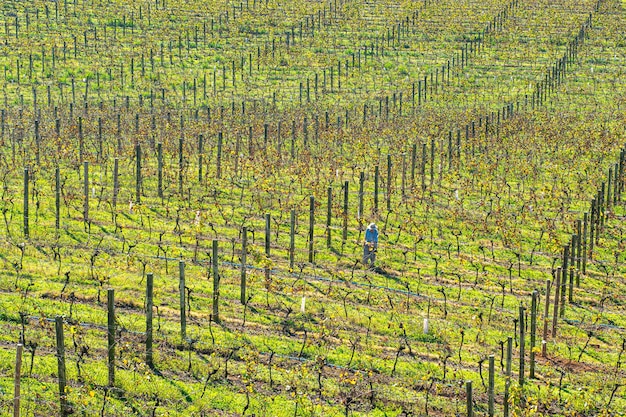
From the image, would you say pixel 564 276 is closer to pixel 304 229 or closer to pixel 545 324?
pixel 545 324

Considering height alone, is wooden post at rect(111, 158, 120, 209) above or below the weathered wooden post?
below

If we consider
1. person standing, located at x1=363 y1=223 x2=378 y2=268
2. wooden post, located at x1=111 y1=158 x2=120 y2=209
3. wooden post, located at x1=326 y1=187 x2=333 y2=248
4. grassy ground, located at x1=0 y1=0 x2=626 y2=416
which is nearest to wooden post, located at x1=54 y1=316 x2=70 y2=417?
grassy ground, located at x1=0 y1=0 x2=626 y2=416

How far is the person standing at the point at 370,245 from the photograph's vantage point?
1994cm

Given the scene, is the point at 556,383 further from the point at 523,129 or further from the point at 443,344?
the point at 523,129

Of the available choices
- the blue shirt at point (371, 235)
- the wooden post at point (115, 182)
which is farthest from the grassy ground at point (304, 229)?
the blue shirt at point (371, 235)

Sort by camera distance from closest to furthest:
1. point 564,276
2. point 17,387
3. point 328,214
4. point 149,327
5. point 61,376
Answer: point 17,387, point 61,376, point 149,327, point 564,276, point 328,214

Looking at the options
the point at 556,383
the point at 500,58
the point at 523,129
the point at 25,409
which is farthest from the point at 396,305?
the point at 500,58

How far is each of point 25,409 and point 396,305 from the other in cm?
674

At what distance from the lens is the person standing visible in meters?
19.9

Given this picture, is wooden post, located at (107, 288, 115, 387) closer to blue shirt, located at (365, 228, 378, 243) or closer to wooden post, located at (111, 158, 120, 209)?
blue shirt, located at (365, 228, 378, 243)

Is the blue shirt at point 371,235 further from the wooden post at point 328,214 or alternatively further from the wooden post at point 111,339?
the wooden post at point 111,339

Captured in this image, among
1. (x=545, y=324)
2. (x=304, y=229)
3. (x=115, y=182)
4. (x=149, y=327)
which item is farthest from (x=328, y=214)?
(x=149, y=327)

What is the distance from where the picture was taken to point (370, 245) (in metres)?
20.0

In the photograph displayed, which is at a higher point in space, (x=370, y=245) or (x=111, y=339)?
(x=111, y=339)
